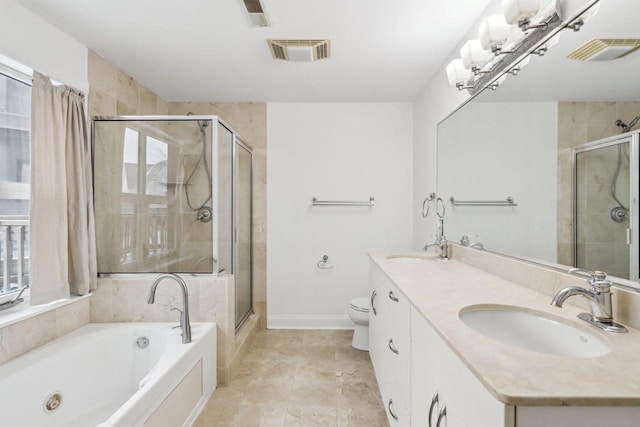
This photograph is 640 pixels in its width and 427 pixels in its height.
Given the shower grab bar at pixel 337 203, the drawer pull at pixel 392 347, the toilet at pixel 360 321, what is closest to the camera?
the drawer pull at pixel 392 347

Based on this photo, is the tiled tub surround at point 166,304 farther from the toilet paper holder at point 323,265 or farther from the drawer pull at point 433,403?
the drawer pull at point 433,403

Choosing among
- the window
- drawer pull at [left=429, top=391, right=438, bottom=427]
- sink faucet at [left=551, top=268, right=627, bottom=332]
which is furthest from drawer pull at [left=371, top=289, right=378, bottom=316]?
the window

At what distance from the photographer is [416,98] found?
3051 mm

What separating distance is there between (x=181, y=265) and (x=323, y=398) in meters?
1.38

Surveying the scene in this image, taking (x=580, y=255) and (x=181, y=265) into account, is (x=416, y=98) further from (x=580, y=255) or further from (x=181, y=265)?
(x=181, y=265)

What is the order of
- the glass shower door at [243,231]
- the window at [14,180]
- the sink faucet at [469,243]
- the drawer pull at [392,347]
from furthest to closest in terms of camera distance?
the glass shower door at [243,231]
the sink faucet at [469,243]
the window at [14,180]
the drawer pull at [392,347]

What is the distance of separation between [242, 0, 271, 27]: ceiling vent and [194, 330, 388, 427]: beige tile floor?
7.70 feet

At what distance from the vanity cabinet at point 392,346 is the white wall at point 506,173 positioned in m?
0.65

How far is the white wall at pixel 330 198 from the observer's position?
3201 millimetres

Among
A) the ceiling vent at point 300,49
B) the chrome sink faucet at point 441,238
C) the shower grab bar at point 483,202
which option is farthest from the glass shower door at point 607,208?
the ceiling vent at point 300,49

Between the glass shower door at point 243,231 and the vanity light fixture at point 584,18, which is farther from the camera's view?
the glass shower door at point 243,231

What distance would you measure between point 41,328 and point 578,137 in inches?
110

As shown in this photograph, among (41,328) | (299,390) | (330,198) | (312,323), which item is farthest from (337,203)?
(41,328)

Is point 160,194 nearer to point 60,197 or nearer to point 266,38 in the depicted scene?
point 60,197
